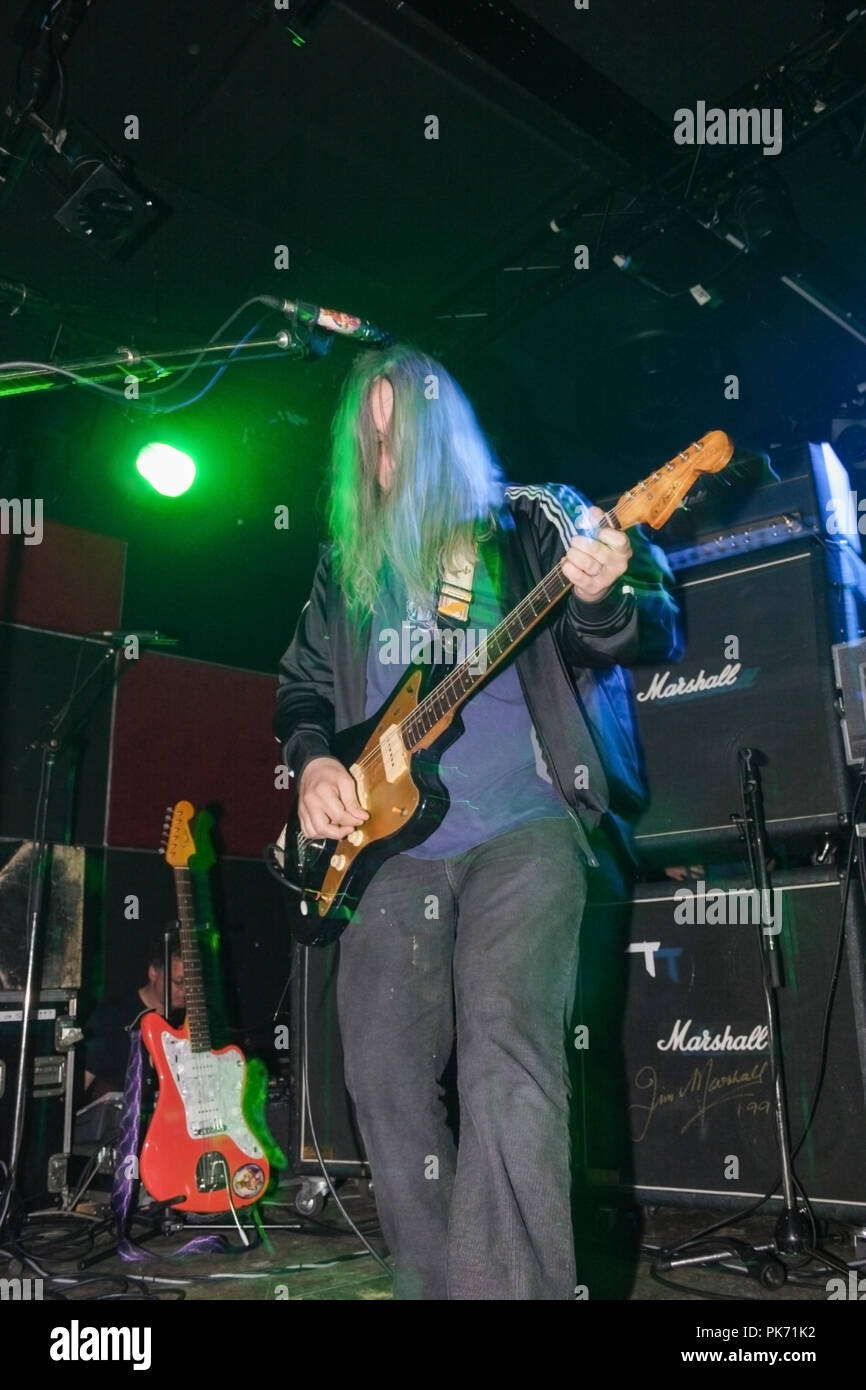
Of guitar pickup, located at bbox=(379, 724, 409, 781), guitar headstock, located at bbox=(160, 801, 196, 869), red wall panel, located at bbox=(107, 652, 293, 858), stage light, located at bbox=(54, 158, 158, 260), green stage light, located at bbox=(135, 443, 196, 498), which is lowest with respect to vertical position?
guitar pickup, located at bbox=(379, 724, 409, 781)

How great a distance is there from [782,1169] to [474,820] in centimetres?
135

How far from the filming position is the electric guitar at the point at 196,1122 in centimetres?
395

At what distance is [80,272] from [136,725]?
2.74 metres

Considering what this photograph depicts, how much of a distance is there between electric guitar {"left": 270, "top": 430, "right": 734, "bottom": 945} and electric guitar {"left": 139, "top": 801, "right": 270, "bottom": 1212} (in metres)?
2.05

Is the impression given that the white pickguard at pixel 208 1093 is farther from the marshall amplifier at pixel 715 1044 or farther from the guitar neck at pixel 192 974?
the marshall amplifier at pixel 715 1044

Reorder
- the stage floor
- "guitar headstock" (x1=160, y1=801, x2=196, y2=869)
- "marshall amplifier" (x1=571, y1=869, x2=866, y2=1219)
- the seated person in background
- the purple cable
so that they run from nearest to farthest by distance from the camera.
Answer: the stage floor < "marshall amplifier" (x1=571, y1=869, x2=866, y2=1219) < the purple cable < "guitar headstock" (x1=160, y1=801, x2=196, y2=869) < the seated person in background

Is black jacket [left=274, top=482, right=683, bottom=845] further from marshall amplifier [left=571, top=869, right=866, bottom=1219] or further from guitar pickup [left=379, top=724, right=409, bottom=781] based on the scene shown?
marshall amplifier [left=571, top=869, right=866, bottom=1219]

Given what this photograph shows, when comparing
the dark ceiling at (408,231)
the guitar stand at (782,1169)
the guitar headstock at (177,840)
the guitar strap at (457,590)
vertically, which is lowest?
the guitar stand at (782,1169)

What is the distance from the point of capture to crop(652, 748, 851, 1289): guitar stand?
2564 millimetres

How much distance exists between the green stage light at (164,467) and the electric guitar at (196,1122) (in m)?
2.99

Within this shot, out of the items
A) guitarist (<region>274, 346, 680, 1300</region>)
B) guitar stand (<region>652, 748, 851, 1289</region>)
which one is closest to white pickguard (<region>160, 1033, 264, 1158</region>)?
guitar stand (<region>652, 748, 851, 1289</region>)

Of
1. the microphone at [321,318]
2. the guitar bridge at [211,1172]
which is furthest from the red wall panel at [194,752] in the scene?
the microphone at [321,318]

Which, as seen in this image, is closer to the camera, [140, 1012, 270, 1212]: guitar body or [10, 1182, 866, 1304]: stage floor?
[10, 1182, 866, 1304]: stage floor

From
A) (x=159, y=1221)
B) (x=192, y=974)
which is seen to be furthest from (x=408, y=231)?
(x=159, y=1221)
